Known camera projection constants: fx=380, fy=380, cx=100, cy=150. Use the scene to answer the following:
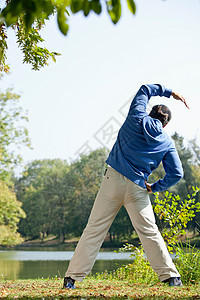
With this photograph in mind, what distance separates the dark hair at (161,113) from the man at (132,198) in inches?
6.0

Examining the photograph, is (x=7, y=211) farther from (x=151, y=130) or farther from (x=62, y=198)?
(x=62, y=198)

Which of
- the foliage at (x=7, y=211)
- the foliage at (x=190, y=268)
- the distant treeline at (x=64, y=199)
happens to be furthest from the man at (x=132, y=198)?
the distant treeline at (x=64, y=199)

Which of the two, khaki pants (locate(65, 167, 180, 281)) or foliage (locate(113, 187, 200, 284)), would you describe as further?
foliage (locate(113, 187, 200, 284))

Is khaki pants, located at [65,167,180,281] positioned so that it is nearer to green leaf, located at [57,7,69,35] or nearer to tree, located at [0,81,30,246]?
green leaf, located at [57,7,69,35]

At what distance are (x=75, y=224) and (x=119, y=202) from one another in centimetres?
3568

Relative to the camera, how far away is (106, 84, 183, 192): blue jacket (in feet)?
10.7

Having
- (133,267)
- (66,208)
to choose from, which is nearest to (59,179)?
(66,208)

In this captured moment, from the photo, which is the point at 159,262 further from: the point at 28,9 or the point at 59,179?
the point at 59,179

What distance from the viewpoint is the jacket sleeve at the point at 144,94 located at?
3.37 metres

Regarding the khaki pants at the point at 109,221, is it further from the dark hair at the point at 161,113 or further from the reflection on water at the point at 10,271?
the reflection on water at the point at 10,271

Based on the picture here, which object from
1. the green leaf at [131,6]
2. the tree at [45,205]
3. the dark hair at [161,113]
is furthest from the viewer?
the tree at [45,205]

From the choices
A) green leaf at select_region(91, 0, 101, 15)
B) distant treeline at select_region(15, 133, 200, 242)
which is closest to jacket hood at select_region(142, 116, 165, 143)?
green leaf at select_region(91, 0, 101, 15)

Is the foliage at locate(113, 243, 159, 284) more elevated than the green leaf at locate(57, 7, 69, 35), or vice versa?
the green leaf at locate(57, 7, 69, 35)

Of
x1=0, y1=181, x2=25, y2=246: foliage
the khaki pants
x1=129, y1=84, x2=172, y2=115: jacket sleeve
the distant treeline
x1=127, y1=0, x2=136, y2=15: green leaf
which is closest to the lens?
x1=127, y1=0, x2=136, y2=15: green leaf
